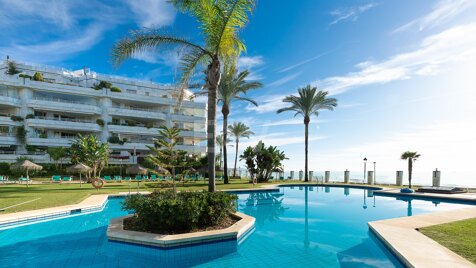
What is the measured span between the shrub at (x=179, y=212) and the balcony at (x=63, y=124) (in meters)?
34.9

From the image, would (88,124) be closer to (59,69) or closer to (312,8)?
(59,69)

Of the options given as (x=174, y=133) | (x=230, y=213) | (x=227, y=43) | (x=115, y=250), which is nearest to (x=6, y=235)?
(x=115, y=250)

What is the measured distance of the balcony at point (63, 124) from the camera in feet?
119

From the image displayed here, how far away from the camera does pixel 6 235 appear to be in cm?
877

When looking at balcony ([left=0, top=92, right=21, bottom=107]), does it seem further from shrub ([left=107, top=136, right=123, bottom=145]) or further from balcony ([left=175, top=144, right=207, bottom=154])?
balcony ([left=175, top=144, right=207, bottom=154])

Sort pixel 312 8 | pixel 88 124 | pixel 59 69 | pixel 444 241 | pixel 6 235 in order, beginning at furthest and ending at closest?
1. pixel 59 69
2. pixel 88 124
3. pixel 312 8
4. pixel 6 235
5. pixel 444 241

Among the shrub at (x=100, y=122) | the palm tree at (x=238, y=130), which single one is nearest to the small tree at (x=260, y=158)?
the palm tree at (x=238, y=130)

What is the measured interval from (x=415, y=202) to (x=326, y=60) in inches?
470

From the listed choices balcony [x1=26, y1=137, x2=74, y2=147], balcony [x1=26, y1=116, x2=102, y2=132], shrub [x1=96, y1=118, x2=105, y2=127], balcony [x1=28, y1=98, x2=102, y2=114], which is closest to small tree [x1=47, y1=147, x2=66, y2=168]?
balcony [x1=26, y1=137, x2=74, y2=147]

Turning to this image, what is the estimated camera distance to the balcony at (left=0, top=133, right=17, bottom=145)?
112 feet

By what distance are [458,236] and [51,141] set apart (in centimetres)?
4284

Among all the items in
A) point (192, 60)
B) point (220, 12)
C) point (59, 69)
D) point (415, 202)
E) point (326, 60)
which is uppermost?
point (59, 69)

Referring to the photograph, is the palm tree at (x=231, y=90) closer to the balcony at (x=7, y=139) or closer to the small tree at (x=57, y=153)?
the small tree at (x=57, y=153)

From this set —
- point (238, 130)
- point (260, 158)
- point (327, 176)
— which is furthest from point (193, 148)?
point (327, 176)
